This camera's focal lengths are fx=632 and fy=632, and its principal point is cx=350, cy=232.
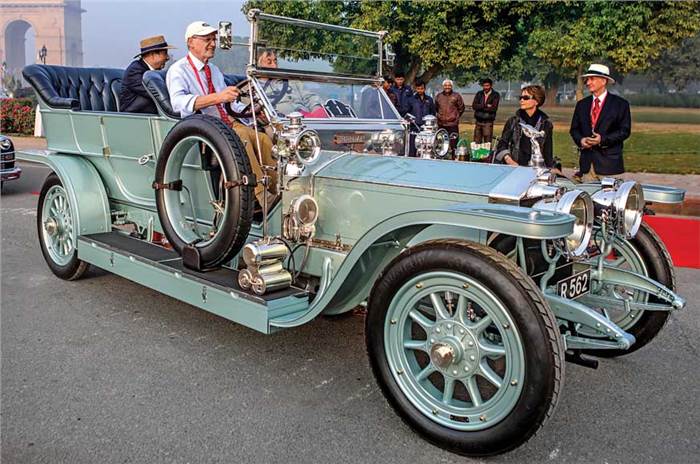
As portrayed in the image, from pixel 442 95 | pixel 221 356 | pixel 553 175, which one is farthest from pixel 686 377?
pixel 442 95

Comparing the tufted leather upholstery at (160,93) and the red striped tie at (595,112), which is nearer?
the tufted leather upholstery at (160,93)

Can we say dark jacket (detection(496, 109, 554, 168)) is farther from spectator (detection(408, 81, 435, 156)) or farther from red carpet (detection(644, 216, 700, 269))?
spectator (detection(408, 81, 435, 156))

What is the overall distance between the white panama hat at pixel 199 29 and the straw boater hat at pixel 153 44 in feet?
4.37

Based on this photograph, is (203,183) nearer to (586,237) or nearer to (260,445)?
(260,445)

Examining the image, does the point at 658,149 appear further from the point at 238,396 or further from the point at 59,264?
the point at 238,396

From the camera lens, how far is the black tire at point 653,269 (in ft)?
11.6

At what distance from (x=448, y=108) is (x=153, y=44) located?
288 inches

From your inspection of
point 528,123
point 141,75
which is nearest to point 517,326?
point 528,123

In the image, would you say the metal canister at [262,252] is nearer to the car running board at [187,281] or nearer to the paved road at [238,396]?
the car running board at [187,281]

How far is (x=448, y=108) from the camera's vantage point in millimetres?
11781

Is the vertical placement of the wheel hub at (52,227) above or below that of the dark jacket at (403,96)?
below

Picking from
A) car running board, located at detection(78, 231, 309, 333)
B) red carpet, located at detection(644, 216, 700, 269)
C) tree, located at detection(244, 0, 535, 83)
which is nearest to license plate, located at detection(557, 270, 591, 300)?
car running board, located at detection(78, 231, 309, 333)

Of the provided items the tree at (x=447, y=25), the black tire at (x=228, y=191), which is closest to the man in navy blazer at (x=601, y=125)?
the black tire at (x=228, y=191)

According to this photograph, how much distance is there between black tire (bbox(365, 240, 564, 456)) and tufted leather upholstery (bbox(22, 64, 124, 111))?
3.66 m
